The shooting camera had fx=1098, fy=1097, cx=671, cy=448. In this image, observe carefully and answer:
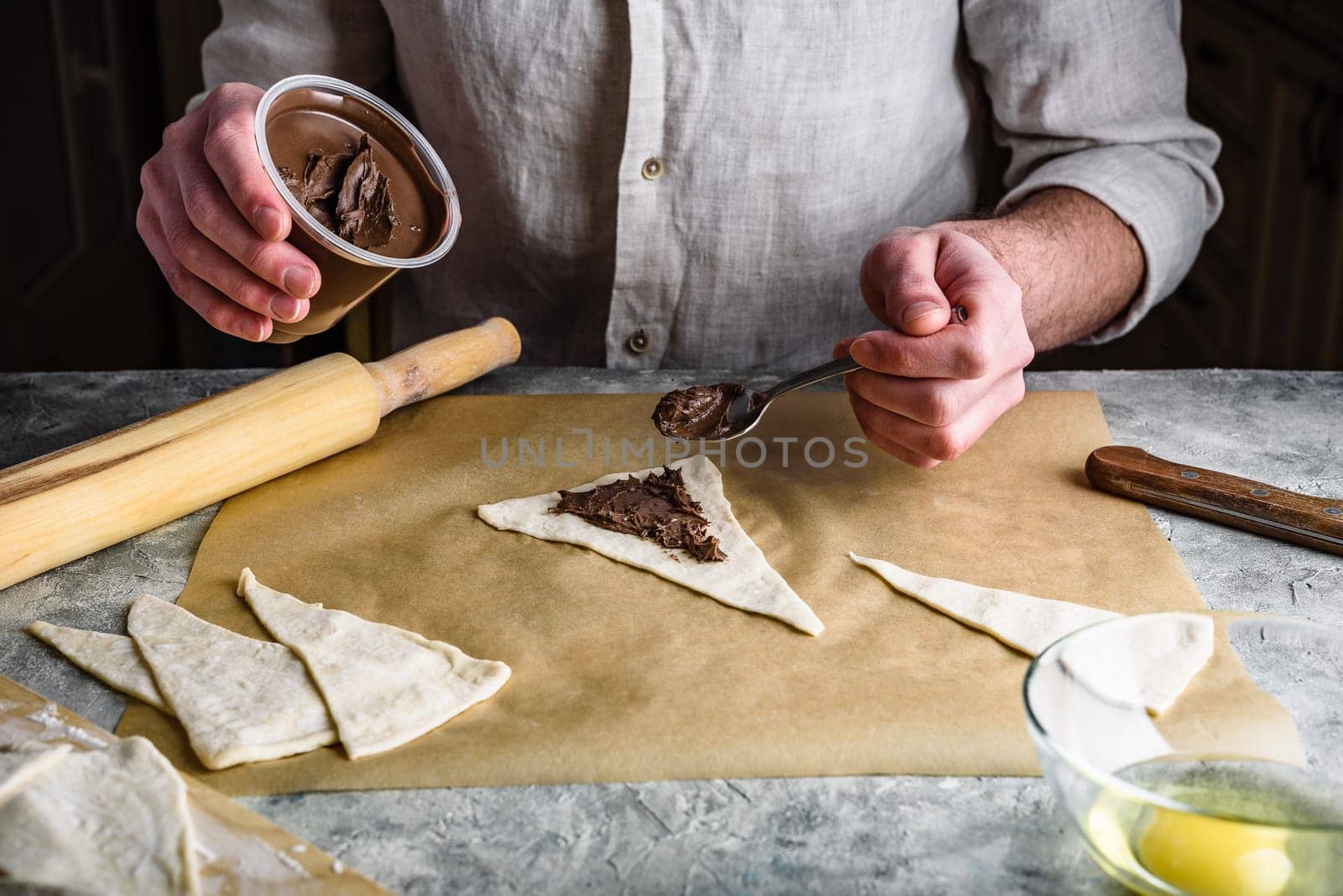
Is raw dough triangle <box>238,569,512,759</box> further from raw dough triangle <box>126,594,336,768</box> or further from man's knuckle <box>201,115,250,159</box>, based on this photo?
man's knuckle <box>201,115,250,159</box>

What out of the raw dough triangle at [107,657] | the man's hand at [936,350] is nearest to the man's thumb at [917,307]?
the man's hand at [936,350]

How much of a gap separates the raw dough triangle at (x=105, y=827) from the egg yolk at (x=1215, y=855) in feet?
2.50

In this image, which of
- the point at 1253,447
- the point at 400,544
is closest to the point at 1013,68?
the point at 1253,447

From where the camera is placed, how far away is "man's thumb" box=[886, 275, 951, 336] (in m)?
1.45

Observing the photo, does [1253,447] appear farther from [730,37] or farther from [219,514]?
[219,514]

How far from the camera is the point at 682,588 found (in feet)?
4.62

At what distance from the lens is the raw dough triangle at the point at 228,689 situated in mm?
1092

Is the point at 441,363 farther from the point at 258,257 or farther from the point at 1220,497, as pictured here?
the point at 1220,497

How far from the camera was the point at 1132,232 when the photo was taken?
202cm

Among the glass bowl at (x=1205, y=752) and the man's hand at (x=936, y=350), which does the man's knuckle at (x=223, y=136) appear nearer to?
the man's hand at (x=936, y=350)

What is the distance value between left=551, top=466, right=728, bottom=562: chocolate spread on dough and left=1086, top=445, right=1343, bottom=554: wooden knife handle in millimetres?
590

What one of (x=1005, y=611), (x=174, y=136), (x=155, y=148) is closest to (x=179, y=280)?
(x=174, y=136)

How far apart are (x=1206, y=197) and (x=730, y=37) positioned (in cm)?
101

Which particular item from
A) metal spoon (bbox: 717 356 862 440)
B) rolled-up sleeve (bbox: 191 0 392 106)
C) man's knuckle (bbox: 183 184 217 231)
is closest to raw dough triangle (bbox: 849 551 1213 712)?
metal spoon (bbox: 717 356 862 440)
